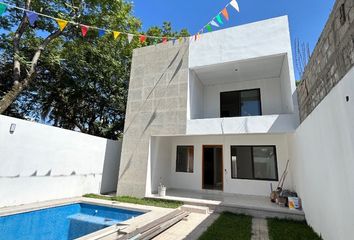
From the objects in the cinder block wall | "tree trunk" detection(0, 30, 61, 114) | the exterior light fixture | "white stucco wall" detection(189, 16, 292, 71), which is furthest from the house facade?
"tree trunk" detection(0, 30, 61, 114)

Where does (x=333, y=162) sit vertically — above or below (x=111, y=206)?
above

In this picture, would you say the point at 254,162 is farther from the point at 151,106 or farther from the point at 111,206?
the point at 111,206

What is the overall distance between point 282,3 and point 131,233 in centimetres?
1021

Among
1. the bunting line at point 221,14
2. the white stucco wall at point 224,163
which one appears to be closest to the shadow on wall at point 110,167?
the white stucco wall at point 224,163

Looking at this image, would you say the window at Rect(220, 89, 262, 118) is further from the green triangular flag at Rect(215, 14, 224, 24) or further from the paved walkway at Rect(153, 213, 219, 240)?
the paved walkway at Rect(153, 213, 219, 240)

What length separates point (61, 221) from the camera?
19.8 ft

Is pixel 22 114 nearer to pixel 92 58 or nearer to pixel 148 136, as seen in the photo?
pixel 92 58

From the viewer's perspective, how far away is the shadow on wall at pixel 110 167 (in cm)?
964

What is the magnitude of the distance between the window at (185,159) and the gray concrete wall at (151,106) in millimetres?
2284

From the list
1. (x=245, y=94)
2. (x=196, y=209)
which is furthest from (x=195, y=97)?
(x=196, y=209)

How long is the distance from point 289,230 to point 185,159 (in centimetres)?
572

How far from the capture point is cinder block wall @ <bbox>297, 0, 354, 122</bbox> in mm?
2575

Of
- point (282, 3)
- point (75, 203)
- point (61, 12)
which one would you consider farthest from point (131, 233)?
point (61, 12)

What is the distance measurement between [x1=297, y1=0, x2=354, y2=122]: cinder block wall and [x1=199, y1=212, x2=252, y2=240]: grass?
346 cm
